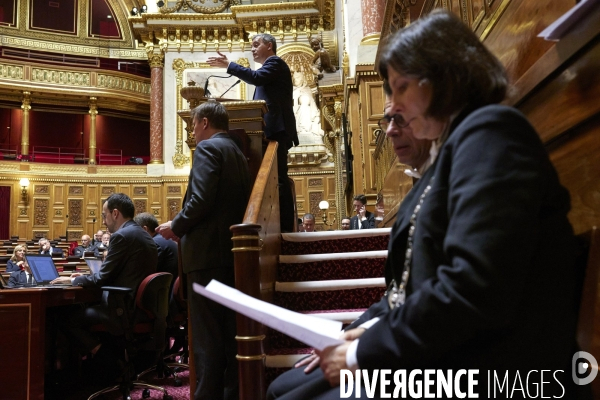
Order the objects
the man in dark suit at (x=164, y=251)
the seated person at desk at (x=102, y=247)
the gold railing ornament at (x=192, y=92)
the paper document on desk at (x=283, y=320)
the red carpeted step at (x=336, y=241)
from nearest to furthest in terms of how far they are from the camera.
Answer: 1. the paper document on desk at (x=283, y=320)
2. the red carpeted step at (x=336, y=241)
3. the gold railing ornament at (x=192, y=92)
4. the man in dark suit at (x=164, y=251)
5. the seated person at desk at (x=102, y=247)

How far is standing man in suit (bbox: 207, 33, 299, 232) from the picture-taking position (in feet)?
13.0

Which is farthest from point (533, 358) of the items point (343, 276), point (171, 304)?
point (171, 304)

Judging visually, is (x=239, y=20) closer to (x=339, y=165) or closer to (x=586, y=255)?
(x=339, y=165)

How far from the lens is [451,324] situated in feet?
2.97

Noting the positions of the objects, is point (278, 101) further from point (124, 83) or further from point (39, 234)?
point (124, 83)

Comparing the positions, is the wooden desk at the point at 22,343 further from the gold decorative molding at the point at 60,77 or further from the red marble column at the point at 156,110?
the gold decorative molding at the point at 60,77

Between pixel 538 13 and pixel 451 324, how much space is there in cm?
161

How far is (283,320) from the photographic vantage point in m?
1.05

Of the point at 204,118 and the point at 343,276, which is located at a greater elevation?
the point at 204,118

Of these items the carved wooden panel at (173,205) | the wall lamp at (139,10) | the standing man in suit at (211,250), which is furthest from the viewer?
the wall lamp at (139,10)

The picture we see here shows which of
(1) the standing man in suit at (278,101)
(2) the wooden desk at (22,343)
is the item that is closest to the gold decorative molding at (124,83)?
(1) the standing man in suit at (278,101)

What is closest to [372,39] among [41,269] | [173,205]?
[41,269]

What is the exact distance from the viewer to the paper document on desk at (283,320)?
41.3 inches

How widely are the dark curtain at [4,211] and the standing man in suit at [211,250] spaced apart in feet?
51.2
